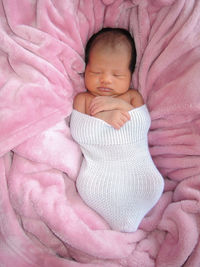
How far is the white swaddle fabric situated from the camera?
1160 mm

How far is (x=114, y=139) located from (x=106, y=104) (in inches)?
5.5

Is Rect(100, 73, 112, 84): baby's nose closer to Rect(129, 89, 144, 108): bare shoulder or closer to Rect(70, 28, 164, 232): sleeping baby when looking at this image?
Rect(70, 28, 164, 232): sleeping baby

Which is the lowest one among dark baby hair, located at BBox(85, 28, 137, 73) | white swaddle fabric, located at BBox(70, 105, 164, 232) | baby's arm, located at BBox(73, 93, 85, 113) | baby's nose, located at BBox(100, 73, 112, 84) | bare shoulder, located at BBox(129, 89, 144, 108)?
white swaddle fabric, located at BBox(70, 105, 164, 232)

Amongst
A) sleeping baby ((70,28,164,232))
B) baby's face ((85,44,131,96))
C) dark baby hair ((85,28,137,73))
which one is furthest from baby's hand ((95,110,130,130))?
dark baby hair ((85,28,137,73))

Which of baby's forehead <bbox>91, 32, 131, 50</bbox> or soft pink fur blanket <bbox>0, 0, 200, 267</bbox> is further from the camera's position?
baby's forehead <bbox>91, 32, 131, 50</bbox>

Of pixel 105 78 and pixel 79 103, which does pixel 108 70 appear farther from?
pixel 79 103

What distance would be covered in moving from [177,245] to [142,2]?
0.93 metres

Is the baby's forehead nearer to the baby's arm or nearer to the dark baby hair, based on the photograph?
the dark baby hair

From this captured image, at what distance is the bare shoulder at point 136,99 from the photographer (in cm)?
126

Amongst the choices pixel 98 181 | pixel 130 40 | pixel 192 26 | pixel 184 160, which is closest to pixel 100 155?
pixel 98 181

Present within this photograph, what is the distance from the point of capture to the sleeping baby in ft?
3.82

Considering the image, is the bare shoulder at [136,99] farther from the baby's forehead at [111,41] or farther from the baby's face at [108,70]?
the baby's forehead at [111,41]

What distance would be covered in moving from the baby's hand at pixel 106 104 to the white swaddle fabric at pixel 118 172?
3cm

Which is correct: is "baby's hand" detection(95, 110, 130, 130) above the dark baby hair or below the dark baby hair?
below
